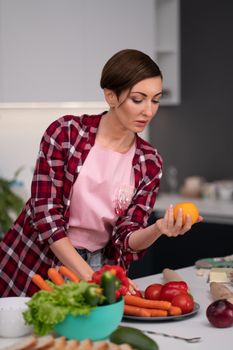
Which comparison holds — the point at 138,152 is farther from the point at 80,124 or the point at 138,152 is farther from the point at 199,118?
the point at 199,118

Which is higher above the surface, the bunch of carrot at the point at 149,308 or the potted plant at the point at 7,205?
the bunch of carrot at the point at 149,308

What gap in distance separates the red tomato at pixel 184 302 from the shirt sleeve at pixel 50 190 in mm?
464

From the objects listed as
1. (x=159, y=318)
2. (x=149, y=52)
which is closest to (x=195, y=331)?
(x=159, y=318)

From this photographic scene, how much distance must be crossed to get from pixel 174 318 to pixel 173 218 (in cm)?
29

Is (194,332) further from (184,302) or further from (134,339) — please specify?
(134,339)

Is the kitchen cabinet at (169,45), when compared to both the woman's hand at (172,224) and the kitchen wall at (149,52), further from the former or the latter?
the woman's hand at (172,224)

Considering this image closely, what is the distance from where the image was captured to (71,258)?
2.41 metres

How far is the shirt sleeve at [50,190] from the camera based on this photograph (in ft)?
8.17

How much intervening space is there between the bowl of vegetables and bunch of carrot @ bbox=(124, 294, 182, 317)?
22 cm

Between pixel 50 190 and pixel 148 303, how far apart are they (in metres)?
0.56

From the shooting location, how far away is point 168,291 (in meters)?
2.26

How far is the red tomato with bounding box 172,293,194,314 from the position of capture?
220 cm

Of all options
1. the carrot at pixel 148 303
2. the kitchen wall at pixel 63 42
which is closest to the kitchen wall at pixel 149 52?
the kitchen wall at pixel 63 42

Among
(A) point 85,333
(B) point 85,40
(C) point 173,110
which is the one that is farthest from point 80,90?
(A) point 85,333
